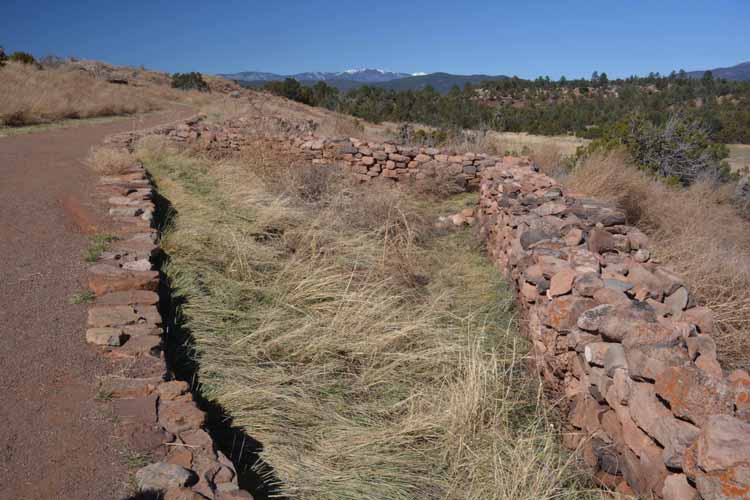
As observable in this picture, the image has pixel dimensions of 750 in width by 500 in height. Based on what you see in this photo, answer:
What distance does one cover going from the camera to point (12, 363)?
2.68 metres

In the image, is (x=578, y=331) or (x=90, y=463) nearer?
(x=90, y=463)

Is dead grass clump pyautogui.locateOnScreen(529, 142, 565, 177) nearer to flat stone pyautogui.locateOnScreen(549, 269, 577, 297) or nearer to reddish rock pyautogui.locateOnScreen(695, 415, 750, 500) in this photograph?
flat stone pyautogui.locateOnScreen(549, 269, 577, 297)

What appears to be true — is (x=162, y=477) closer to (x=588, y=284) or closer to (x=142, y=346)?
(x=142, y=346)

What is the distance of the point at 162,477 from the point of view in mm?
2031

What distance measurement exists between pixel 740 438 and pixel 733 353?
6.40ft

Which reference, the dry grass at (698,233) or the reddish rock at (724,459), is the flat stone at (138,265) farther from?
the dry grass at (698,233)

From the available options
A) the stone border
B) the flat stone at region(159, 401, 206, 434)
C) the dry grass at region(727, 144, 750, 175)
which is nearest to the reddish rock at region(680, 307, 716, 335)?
the stone border

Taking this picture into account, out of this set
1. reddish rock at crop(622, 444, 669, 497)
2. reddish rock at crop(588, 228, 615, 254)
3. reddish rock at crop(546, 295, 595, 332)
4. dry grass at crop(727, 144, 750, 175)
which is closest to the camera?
reddish rock at crop(622, 444, 669, 497)

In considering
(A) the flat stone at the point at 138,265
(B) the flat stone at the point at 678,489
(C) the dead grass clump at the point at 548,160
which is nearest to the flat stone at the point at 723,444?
(B) the flat stone at the point at 678,489

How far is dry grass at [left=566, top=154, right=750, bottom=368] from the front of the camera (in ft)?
12.4

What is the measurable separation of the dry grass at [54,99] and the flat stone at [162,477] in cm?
1129

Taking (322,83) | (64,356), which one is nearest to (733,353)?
(64,356)

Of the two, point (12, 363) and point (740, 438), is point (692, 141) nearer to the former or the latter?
point (740, 438)

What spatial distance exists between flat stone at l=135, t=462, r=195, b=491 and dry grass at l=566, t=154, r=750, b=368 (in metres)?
3.14
